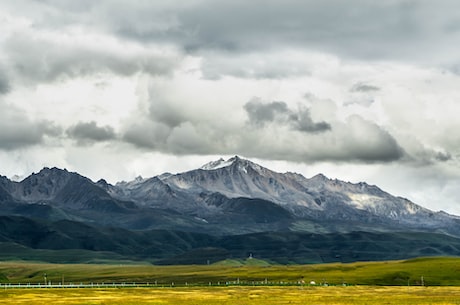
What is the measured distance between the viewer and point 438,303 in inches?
6486

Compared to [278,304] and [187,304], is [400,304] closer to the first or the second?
[278,304]

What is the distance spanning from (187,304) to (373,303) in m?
45.6

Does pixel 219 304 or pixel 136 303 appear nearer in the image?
pixel 219 304

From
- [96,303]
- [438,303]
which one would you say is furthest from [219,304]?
[438,303]

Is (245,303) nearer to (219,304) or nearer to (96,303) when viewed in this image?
(219,304)

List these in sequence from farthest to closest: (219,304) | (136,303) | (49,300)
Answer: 1. (49,300)
2. (136,303)
3. (219,304)

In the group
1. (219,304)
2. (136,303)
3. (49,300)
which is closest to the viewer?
(219,304)

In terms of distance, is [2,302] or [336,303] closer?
[336,303]

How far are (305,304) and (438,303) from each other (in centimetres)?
3120

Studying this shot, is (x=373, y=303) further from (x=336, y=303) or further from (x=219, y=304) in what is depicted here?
(x=219, y=304)

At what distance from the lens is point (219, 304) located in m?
163

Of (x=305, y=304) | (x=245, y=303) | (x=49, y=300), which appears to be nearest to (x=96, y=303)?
(x=49, y=300)

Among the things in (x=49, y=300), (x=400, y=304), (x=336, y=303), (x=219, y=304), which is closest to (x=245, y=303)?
(x=219, y=304)

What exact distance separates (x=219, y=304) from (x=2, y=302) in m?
58.7
